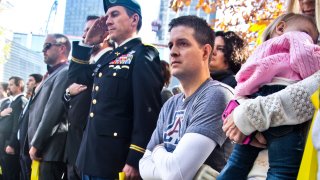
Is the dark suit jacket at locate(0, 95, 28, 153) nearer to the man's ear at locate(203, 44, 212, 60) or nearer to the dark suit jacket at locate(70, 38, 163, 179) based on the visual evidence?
the dark suit jacket at locate(70, 38, 163, 179)

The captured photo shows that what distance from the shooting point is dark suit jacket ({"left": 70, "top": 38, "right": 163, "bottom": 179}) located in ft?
10.0

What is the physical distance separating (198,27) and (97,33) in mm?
1385

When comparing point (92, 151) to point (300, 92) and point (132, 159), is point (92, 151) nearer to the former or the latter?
point (132, 159)

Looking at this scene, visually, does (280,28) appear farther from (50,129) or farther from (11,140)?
(11,140)

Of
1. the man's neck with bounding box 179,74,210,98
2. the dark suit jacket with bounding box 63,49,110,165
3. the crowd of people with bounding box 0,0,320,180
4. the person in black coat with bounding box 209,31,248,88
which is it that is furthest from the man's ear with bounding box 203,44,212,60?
the dark suit jacket with bounding box 63,49,110,165

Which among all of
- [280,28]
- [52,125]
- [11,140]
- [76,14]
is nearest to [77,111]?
[52,125]

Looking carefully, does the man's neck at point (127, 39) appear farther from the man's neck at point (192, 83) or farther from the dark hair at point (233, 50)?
the man's neck at point (192, 83)

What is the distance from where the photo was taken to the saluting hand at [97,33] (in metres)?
3.81

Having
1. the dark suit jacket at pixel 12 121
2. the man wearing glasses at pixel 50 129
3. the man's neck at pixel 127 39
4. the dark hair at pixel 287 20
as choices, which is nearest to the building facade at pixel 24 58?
the dark suit jacket at pixel 12 121

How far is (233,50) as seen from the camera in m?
3.36

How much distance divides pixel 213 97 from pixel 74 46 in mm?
1933

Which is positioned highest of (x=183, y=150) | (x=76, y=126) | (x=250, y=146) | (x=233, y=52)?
(x=233, y=52)

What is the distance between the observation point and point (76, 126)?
3758 millimetres

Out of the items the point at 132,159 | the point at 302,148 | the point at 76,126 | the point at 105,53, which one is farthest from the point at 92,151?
the point at 302,148
